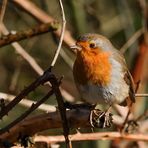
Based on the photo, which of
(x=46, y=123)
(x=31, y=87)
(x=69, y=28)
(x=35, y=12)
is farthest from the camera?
(x=69, y=28)

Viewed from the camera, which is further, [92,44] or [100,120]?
[92,44]

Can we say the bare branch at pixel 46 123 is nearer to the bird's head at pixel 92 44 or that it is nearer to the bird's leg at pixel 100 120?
the bird's leg at pixel 100 120

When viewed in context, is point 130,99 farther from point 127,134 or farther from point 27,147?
point 27,147

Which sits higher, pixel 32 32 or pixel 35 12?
pixel 35 12

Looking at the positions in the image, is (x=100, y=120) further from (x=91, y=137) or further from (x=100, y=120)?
(x=91, y=137)

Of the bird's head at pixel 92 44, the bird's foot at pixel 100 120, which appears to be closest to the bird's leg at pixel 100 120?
the bird's foot at pixel 100 120

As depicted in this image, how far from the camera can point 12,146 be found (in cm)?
278

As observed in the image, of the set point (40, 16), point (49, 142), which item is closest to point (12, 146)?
point (49, 142)

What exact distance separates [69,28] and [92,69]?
157 centimetres

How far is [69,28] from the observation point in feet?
16.4

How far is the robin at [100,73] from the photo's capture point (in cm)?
344

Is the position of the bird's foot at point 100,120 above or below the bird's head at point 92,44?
below

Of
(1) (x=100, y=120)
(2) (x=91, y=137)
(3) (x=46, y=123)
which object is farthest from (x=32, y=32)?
(2) (x=91, y=137)

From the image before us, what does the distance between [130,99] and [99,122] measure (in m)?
0.92
